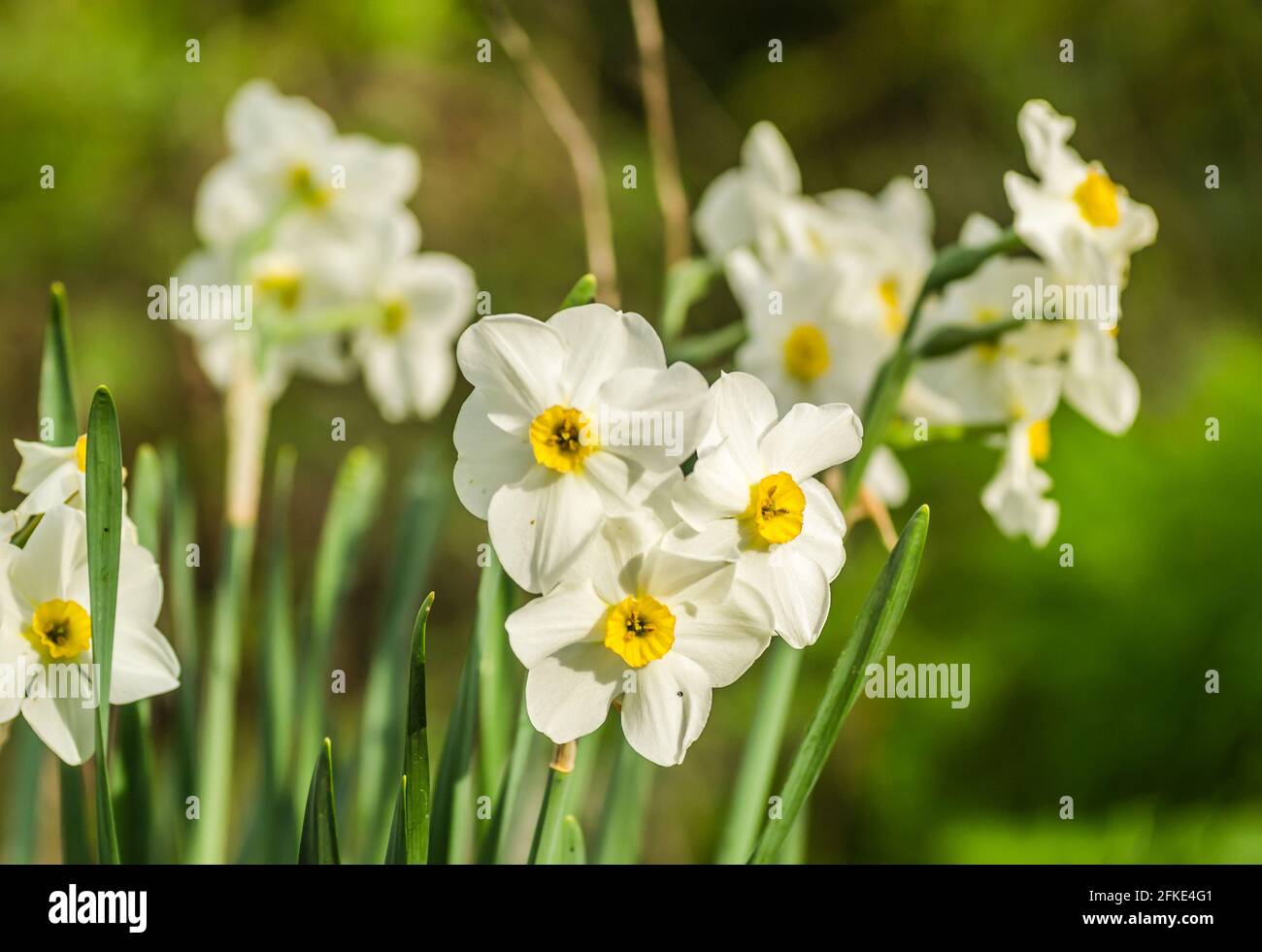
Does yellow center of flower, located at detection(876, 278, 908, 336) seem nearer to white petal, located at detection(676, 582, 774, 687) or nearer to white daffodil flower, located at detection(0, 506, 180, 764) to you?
white petal, located at detection(676, 582, 774, 687)

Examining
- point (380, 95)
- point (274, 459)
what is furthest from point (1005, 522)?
point (380, 95)

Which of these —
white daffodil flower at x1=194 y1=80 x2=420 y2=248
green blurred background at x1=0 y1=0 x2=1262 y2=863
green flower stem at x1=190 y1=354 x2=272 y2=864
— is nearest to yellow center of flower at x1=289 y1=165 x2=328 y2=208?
white daffodil flower at x1=194 y1=80 x2=420 y2=248

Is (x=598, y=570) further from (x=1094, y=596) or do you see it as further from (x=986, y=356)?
(x=1094, y=596)

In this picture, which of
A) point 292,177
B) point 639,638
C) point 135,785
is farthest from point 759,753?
point 292,177

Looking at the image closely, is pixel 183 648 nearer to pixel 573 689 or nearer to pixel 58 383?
pixel 58 383

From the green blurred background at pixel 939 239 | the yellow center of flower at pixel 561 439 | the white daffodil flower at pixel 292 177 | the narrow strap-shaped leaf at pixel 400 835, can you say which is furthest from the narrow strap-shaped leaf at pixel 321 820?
the green blurred background at pixel 939 239
